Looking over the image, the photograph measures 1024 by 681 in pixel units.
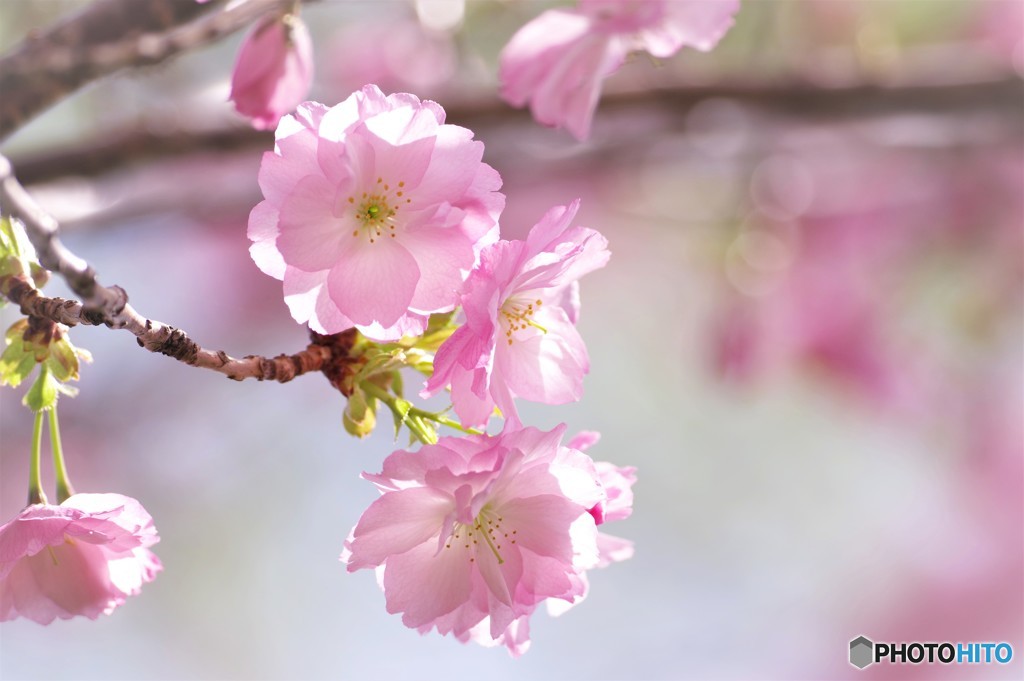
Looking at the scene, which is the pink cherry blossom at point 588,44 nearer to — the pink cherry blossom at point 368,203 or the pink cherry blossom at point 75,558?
the pink cherry blossom at point 368,203

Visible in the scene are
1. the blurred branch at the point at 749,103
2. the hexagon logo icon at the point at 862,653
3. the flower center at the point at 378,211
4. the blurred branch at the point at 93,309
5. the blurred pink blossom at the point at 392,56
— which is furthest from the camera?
the blurred pink blossom at the point at 392,56

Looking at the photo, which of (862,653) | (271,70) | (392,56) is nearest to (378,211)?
(271,70)

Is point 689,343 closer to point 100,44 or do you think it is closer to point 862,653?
point 862,653

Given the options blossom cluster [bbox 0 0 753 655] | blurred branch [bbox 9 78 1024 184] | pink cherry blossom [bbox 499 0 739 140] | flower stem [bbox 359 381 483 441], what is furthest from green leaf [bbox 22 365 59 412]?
blurred branch [bbox 9 78 1024 184]

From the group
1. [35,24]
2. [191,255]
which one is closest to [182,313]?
[191,255]

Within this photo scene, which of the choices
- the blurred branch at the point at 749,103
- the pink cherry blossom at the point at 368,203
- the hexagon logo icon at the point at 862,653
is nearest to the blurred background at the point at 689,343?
the blurred branch at the point at 749,103

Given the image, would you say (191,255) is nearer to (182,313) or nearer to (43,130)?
(182,313)
